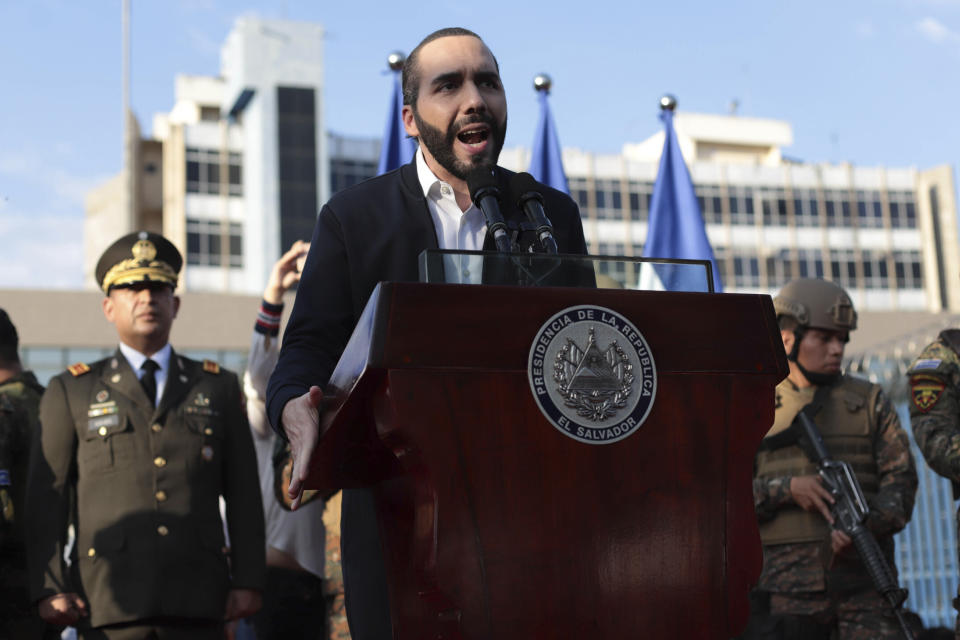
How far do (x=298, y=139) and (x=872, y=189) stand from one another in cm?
2961

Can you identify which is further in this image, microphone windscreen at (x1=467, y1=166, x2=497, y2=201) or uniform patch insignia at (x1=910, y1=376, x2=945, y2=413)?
uniform patch insignia at (x1=910, y1=376, x2=945, y2=413)

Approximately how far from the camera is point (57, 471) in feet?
14.6

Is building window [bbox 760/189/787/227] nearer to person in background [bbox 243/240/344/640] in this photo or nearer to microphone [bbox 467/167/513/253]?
person in background [bbox 243/240/344/640]

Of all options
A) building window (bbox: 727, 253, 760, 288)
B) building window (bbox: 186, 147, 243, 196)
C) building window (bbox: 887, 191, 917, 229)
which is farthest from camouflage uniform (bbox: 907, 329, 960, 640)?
building window (bbox: 887, 191, 917, 229)

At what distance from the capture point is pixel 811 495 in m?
5.40

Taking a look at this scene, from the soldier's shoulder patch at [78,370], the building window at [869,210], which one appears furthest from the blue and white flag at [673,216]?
the building window at [869,210]

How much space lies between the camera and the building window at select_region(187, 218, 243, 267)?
53.4 meters

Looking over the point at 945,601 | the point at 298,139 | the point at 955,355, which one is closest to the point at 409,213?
the point at 955,355

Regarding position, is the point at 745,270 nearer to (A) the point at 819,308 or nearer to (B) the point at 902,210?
(B) the point at 902,210

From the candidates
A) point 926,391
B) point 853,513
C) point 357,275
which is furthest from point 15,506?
point 926,391

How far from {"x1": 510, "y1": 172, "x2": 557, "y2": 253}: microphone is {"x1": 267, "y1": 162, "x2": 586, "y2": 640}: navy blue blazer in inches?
1.6

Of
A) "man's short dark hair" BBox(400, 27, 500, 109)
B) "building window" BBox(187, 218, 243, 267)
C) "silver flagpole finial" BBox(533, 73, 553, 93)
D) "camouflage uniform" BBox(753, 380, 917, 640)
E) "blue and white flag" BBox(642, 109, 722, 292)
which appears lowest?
"camouflage uniform" BBox(753, 380, 917, 640)

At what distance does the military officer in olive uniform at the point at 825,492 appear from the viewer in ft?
17.5

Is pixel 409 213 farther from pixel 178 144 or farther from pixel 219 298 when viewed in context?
pixel 178 144
